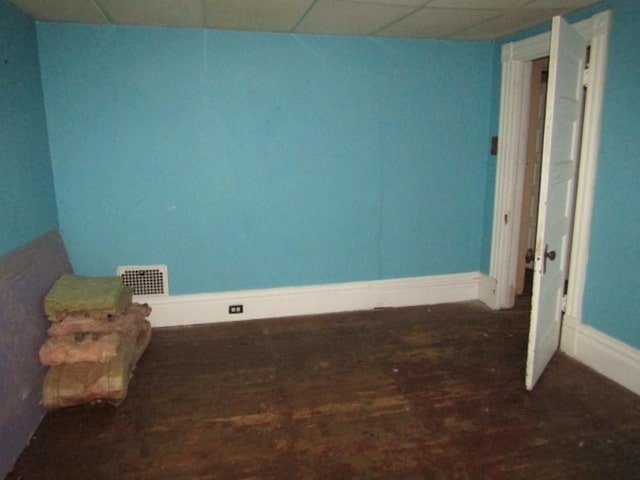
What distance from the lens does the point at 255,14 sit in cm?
264

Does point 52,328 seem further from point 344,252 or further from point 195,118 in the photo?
point 344,252

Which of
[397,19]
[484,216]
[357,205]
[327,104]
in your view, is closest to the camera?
[397,19]

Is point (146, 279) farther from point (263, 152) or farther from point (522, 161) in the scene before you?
point (522, 161)

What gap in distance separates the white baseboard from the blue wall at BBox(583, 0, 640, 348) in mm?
60

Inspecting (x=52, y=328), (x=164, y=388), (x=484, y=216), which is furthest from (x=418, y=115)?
(x=52, y=328)

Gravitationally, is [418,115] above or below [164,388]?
above

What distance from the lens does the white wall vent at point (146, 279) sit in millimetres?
3205

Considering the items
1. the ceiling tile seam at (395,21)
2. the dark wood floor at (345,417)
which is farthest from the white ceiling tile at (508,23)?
the dark wood floor at (345,417)

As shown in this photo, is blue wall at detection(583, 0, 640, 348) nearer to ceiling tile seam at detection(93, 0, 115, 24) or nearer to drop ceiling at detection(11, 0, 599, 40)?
drop ceiling at detection(11, 0, 599, 40)

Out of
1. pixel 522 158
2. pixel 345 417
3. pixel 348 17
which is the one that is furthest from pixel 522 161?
pixel 345 417

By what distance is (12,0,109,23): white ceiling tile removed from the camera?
7.89 feet

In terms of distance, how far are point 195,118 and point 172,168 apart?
0.41m

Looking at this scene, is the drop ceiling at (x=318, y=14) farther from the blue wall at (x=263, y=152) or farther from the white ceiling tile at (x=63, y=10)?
the blue wall at (x=263, y=152)

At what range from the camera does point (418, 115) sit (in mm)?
3479
